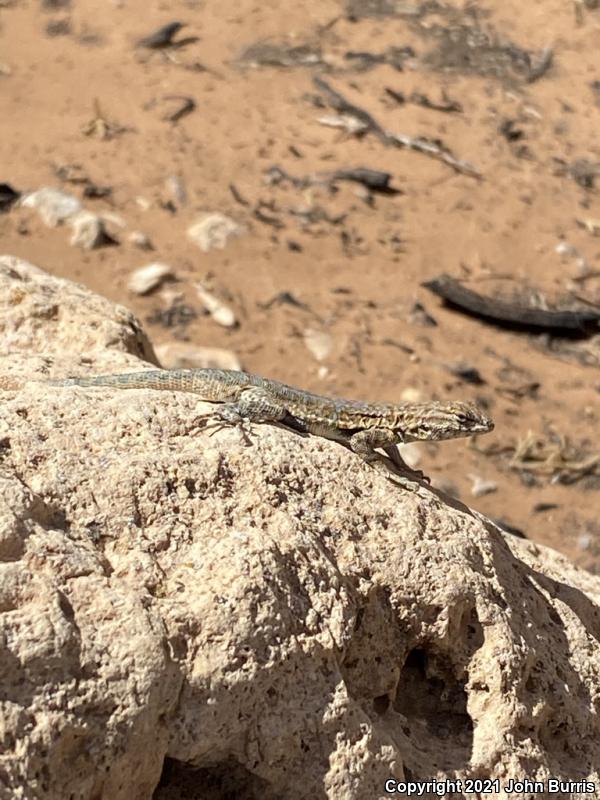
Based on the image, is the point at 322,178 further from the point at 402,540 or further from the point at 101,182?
the point at 402,540

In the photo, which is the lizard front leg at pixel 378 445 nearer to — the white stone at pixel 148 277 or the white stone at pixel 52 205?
the white stone at pixel 148 277

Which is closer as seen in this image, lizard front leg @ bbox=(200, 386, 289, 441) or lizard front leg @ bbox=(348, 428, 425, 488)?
lizard front leg @ bbox=(200, 386, 289, 441)

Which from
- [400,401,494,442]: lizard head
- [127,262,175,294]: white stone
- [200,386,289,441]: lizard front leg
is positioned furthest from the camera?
[127,262,175,294]: white stone

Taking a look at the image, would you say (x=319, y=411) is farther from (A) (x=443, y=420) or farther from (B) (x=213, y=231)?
(B) (x=213, y=231)

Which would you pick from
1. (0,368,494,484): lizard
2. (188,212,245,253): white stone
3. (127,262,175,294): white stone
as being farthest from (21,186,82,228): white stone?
(0,368,494,484): lizard

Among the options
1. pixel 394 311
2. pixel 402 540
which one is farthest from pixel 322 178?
pixel 402 540

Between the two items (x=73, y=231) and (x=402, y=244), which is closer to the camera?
(x=73, y=231)

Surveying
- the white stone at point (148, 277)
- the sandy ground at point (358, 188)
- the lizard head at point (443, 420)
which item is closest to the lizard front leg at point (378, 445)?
the lizard head at point (443, 420)

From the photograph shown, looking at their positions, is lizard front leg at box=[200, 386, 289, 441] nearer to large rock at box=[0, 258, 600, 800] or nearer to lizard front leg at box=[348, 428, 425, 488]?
large rock at box=[0, 258, 600, 800]
